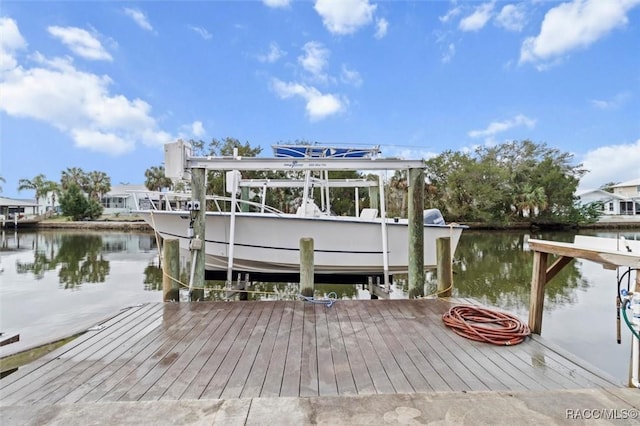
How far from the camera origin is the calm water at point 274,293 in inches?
195

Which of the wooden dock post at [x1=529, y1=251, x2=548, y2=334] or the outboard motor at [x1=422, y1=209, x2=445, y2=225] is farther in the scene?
the outboard motor at [x1=422, y1=209, x2=445, y2=225]

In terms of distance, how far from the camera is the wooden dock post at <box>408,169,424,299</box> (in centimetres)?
466

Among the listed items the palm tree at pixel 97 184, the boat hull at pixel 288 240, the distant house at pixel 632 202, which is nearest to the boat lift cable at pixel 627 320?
the boat hull at pixel 288 240

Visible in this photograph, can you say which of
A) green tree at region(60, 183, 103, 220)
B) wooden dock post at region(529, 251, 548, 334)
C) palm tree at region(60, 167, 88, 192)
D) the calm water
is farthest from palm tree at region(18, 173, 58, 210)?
wooden dock post at region(529, 251, 548, 334)

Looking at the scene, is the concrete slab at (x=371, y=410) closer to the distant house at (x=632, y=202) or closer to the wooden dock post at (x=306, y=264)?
the wooden dock post at (x=306, y=264)

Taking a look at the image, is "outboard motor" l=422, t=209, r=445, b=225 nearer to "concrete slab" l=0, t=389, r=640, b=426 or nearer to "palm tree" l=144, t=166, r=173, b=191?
"concrete slab" l=0, t=389, r=640, b=426

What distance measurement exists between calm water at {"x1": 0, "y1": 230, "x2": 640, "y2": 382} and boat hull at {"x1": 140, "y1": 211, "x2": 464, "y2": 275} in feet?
2.22

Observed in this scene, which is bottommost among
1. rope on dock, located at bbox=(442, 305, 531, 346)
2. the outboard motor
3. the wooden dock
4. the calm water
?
the calm water

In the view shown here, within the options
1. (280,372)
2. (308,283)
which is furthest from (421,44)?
(280,372)

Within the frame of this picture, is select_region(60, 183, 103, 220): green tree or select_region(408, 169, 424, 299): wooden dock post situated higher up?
select_region(60, 183, 103, 220): green tree

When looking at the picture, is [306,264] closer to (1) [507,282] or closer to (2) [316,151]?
(2) [316,151]

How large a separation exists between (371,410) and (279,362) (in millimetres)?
933

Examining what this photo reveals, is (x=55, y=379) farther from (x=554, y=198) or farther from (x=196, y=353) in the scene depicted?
(x=554, y=198)

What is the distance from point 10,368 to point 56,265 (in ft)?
34.9
